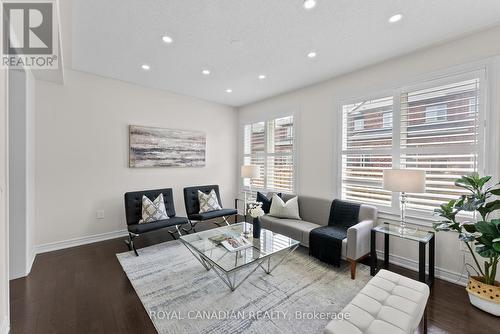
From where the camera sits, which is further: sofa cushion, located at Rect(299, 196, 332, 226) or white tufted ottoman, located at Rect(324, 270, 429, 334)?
sofa cushion, located at Rect(299, 196, 332, 226)

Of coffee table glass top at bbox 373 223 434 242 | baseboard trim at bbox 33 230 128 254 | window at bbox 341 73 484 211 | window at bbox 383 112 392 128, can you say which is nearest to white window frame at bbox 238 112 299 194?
window at bbox 341 73 484 211

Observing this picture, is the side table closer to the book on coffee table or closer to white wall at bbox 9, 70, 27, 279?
the book on coffee table

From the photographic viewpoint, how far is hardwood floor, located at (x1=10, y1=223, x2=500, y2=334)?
5.92 ft

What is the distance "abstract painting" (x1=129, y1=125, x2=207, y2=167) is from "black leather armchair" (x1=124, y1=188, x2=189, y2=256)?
0.67m

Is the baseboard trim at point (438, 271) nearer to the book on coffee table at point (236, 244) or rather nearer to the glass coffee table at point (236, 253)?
the glass coffee table at point (236, 253)

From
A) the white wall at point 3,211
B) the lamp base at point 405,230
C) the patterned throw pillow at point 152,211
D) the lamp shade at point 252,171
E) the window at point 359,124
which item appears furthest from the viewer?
the lamp shade at point 252,171

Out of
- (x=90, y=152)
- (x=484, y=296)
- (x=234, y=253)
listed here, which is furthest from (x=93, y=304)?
(x=484, y=296)

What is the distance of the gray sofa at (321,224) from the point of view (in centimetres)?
258

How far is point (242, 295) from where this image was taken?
2207 mm

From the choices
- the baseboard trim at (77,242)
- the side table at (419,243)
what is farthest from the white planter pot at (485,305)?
the baseboard trim at (77,242)

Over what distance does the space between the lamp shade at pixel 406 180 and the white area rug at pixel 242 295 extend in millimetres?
1163

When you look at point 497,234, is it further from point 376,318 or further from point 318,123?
point 318,123

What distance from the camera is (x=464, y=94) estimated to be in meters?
2.45

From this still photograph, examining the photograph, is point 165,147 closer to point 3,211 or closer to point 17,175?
point 17,175
